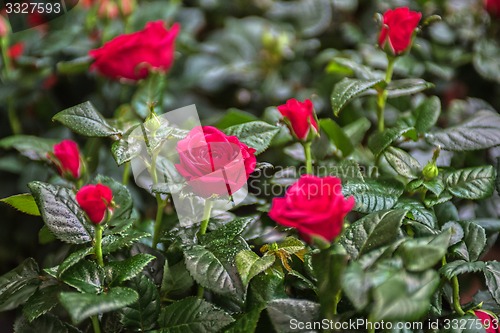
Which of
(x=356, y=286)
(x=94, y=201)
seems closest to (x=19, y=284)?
(x=94, y=201)

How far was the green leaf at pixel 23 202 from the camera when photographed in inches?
24.9

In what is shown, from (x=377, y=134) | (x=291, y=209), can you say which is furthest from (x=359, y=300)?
(x=377, y=134)

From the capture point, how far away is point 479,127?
73cm

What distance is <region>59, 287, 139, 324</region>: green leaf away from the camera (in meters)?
0.47

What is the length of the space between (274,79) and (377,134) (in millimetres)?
522

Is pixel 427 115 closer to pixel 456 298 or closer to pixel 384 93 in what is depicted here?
pixel 384 93

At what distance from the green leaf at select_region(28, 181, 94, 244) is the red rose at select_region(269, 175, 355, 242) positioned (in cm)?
23

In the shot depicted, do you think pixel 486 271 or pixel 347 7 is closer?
pixel 486 271

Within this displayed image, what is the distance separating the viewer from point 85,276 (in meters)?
0.56

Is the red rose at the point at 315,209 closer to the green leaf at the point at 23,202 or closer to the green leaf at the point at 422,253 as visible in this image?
the green leaf at the point at 422,253

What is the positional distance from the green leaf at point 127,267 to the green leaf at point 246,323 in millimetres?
102


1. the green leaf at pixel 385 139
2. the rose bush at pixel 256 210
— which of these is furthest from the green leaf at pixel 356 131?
the green leaf at pixel 385 139

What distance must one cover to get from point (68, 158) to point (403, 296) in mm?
422

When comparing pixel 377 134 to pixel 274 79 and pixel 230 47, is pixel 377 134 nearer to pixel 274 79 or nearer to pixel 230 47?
pixel 274 79
